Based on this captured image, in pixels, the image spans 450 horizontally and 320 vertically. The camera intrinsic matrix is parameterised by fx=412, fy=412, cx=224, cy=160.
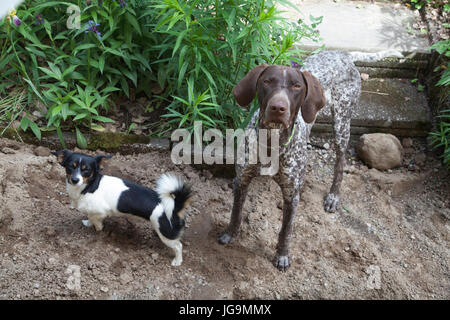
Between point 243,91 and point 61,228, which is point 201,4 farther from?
point 61,228

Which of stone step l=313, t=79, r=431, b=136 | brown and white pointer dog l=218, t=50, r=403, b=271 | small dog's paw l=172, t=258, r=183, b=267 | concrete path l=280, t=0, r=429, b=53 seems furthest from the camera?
concrete path l=280, t=0, r=429, b=53

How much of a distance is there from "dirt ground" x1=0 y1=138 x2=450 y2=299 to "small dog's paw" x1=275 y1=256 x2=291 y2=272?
1.9 inches

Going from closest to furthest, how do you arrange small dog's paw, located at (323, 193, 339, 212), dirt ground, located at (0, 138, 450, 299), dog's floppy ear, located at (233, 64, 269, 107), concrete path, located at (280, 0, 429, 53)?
dog's floppy ear, located at (233, 64, 269, 107) → dirt ground, located at (0, 138, 450, 299) → small dog's paw, located at (323, 193, 339, 212) → concrete path, located at (280, 0, 429, 53)

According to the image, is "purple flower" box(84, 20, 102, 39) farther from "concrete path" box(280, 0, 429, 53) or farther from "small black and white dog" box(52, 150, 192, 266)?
"concrete path" box(280, 0, 429, 53)

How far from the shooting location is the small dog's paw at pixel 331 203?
401cm

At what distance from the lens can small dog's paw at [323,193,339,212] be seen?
13.2 ft

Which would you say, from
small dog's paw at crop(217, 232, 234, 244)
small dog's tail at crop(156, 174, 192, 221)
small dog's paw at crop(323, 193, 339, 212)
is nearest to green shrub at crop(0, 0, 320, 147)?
small dog's tail at crop(156, 174, 192, 221)

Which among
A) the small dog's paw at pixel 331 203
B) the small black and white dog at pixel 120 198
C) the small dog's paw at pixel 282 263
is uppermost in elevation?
the small black and white dog at pixel 120 198

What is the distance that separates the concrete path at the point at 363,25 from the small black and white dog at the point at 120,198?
9.62 feet

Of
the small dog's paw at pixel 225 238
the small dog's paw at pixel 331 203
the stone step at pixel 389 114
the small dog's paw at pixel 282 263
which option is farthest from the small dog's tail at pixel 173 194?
the stone step at pixel 389 114

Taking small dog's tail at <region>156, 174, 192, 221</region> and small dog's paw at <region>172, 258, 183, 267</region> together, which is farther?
small dog's paw at <region>172, 258, 183, 267</region>

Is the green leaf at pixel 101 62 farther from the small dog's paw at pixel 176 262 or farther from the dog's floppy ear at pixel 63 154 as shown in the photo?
the small dog's paw at pixel 176 262

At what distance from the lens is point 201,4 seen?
3.45m

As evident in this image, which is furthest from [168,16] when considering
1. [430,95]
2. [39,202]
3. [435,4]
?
[435,4]
